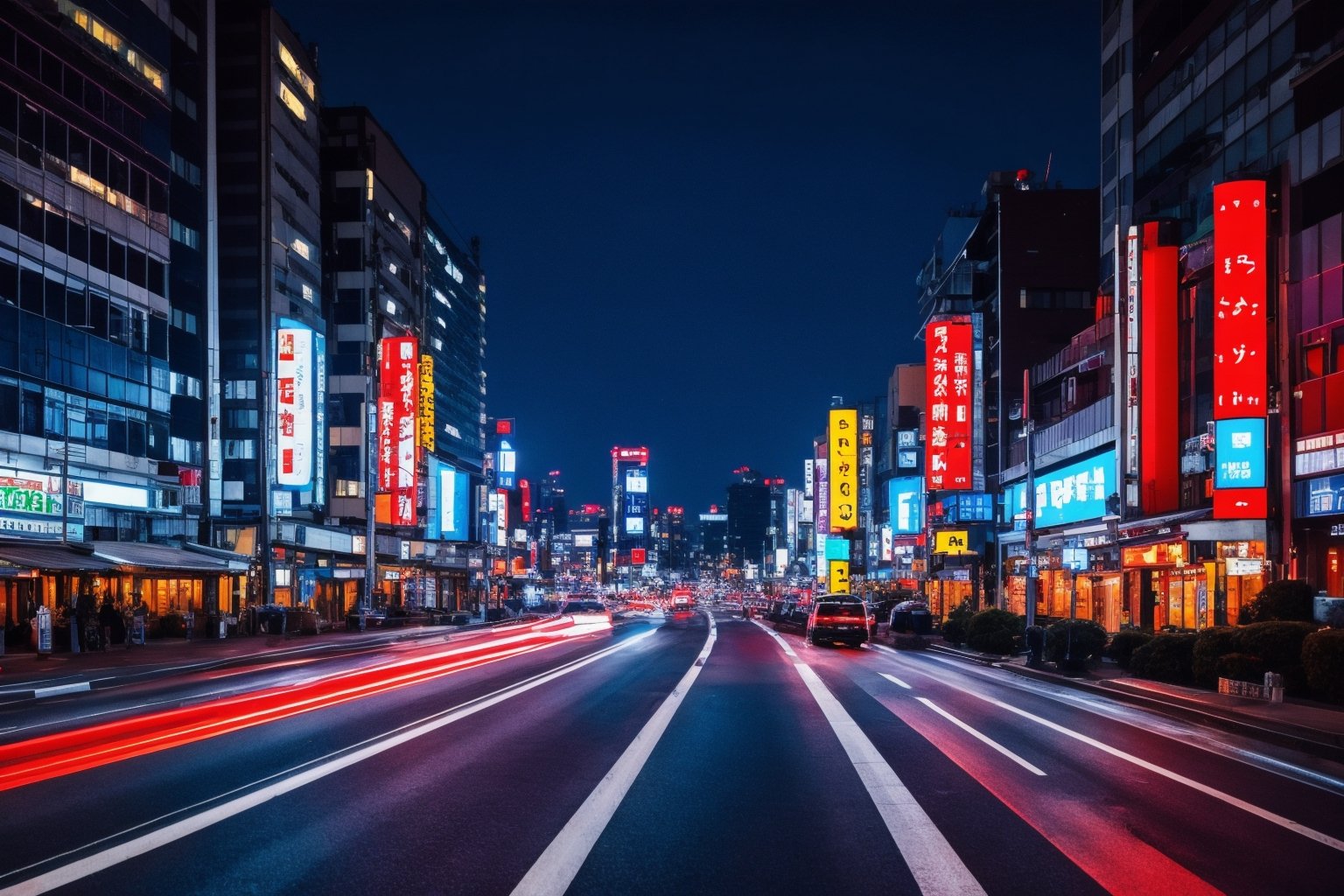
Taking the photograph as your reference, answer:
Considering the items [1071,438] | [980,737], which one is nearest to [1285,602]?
[980,737]

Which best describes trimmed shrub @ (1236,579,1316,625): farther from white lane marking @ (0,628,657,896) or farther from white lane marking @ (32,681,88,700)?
white lane marking @ (32,681,88,700)

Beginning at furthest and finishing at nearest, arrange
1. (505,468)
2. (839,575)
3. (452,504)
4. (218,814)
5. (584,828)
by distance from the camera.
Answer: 1. (505,468)
2. (839,575)
3. (452,504)
4. (218,814)
5. (584,828)

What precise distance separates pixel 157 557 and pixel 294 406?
1622cm

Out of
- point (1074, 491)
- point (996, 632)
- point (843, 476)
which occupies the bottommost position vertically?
point (996, 632)

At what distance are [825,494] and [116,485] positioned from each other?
8758cm

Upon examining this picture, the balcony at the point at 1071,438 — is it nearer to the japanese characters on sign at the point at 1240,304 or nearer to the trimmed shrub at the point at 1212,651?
the japanese characters on sign at the point at 1240,304

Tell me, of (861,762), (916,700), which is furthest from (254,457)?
(861,762)

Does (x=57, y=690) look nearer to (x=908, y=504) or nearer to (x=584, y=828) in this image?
(x=584, y=828)

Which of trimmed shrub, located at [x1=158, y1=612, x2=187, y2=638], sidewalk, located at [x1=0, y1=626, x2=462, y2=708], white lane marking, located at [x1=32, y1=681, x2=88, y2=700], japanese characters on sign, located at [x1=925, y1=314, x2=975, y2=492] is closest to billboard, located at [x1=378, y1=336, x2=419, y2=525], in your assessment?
sidewalk, located at [x1=0, y1=626, x2=462, y2=708]

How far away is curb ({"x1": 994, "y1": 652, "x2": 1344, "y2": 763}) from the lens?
14.4m

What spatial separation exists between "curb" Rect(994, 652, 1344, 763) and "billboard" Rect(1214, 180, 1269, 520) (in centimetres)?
1025

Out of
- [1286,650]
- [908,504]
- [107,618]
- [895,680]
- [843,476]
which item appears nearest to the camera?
[1286,650]

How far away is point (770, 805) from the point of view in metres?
10.0

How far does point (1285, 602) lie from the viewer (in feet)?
84.7
